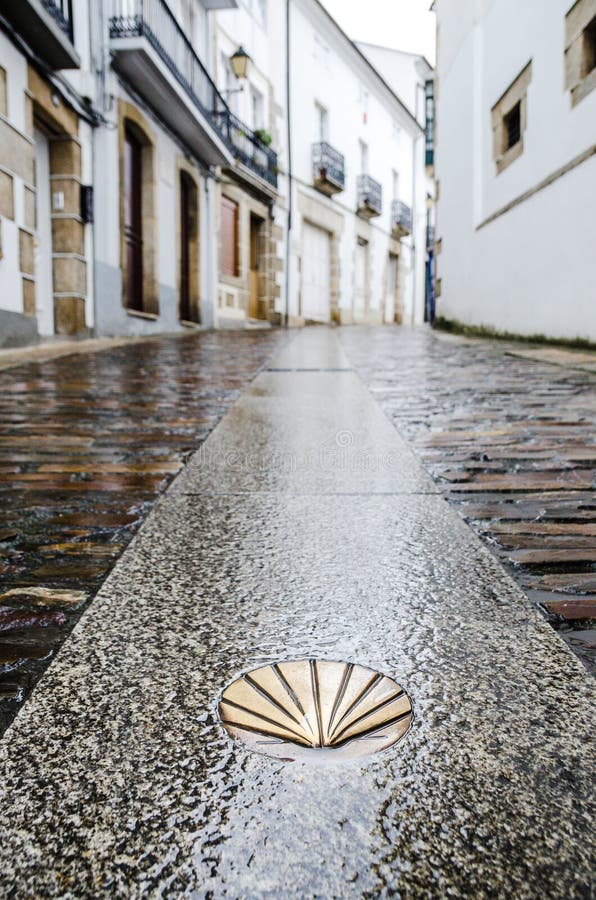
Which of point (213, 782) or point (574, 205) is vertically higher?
point (574, 205)

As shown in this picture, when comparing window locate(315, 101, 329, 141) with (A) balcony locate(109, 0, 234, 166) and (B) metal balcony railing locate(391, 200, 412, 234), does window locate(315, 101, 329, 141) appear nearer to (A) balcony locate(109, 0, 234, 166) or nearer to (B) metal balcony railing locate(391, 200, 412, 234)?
(B) metal balcony railing locate(391, 200, 412, 234)

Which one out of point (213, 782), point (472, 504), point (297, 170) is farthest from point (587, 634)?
point (297, 170)

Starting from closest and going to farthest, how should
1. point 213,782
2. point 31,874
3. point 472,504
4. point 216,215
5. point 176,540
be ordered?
1. point 31,874
2. point 213,782
3. point 176,540
4. point 472,504
5. point 216,215

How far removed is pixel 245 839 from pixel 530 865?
0.25 metres

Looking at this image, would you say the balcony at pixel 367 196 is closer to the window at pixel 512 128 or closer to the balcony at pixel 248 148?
the balcony at pixel 248 148

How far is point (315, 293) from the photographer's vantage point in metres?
22.7

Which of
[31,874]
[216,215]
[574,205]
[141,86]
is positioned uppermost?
[141,86]

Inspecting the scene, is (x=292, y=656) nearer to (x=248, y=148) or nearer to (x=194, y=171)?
(x=194, y=171)

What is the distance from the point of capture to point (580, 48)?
7.12 m

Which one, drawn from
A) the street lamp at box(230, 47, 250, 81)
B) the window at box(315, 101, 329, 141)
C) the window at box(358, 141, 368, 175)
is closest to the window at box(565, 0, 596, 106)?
the street lamp at box(230, 47, 250, 81)

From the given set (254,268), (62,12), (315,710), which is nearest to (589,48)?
(62,12)

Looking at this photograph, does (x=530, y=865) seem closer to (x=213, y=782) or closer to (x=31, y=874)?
(x=213, y=782)

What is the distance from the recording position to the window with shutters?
55.7 feet

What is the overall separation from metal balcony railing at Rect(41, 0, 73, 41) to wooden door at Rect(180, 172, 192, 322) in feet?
18.1
